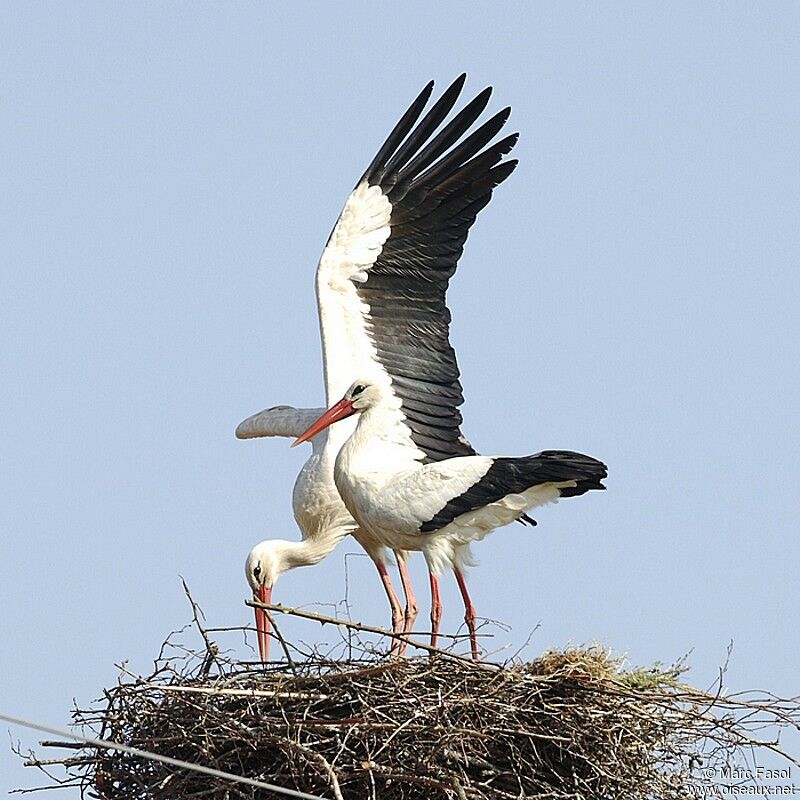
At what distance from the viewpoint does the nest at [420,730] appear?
8047 millimetres

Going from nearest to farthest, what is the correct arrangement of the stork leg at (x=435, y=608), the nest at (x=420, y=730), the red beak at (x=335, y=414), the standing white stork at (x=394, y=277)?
the nest at (x=420, y=730)
the stork leg at (x=435, y=608)
the red beak at (x=335, y=414)
the standing white stork at (x=394, y=277)

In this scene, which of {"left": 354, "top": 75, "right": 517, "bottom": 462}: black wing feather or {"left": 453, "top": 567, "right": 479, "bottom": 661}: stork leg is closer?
{"left": 453, "top": 567, "right": 479, "bottom": 661}: stork leg

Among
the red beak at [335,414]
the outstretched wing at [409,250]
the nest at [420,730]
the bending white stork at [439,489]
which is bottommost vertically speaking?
the nest at [420,730]

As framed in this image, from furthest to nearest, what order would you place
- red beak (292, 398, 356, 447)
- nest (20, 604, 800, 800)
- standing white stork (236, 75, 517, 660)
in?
standing white stork (236, 75, 517, 660) → red beak (292, 398, 356, 447) → nest (20, 604, 800, 800)

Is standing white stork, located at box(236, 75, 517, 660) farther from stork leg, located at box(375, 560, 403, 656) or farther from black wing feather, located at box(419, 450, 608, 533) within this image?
black wing feather, located at box(419, 450, 608, 533)

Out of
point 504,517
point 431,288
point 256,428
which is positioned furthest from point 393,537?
point 256,428

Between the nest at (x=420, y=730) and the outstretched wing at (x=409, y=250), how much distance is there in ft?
8.34

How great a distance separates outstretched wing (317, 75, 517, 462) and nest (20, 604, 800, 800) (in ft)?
8.34

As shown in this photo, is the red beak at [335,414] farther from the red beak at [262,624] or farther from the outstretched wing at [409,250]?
the red beak at [262,624]

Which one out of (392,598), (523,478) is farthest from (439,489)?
(392,598)

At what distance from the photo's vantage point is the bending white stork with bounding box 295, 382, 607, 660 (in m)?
9.51

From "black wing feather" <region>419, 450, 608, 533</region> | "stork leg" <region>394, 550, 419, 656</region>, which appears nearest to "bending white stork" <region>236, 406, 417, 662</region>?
"stork leg" <region>394, 550, 419, 656</region>

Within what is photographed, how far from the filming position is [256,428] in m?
12.2

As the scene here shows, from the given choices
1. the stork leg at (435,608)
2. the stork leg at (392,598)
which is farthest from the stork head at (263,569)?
the stork leg at (435,608)
